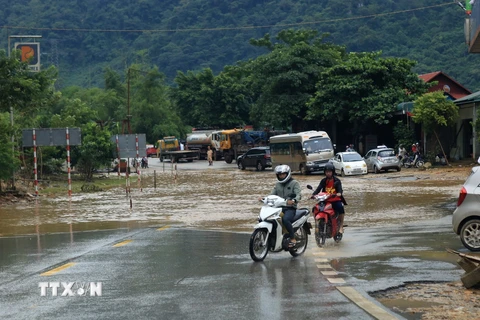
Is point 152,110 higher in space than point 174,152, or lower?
higher

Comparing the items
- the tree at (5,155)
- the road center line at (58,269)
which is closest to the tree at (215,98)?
the tree at (5,155)

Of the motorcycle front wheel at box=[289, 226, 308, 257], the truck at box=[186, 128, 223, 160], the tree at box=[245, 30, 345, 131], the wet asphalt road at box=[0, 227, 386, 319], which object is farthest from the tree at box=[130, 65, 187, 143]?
the motorcycle front wheel at box=[289, 226, 308, 257]

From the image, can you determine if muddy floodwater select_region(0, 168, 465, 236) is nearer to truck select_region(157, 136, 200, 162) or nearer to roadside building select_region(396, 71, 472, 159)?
roadside building select_region(396, 71, 472, 159)

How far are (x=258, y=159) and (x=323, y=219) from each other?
42735mm

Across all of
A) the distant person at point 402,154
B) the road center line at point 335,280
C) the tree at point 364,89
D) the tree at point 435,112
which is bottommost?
the road center line at point 335,280

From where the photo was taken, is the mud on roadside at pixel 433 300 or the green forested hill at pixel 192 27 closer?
the mud on roadside at pixel 433 300

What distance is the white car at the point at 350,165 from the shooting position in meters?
44.6

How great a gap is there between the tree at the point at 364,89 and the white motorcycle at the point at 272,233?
43.0 m

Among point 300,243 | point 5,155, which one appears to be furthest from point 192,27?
point 300,243

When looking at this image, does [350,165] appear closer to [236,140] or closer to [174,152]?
[236,140]

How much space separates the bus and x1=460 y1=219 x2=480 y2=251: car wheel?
113ft

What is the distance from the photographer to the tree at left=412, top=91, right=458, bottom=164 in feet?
154

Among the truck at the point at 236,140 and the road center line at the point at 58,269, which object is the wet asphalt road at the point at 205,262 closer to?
the road center line at the point at 58,269

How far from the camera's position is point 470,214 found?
13.6 meters
